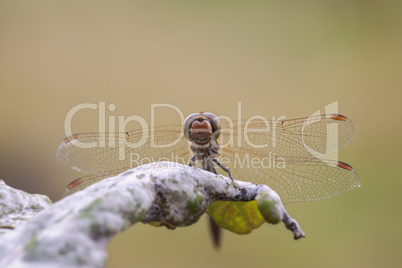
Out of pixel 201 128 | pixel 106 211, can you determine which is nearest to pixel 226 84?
pixel 201 128

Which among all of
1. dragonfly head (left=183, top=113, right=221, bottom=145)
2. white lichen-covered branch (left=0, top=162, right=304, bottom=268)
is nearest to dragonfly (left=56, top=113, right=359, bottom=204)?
dragonfly head (left=183, top=113, right=221, bottom=145)

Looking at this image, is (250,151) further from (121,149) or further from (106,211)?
(106,211)

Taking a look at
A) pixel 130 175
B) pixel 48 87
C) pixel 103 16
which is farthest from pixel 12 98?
pixel 130 175

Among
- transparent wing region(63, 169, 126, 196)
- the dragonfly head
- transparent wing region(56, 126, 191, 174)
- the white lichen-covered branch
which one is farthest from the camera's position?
transparent wing region(56, 126, 191, 174)

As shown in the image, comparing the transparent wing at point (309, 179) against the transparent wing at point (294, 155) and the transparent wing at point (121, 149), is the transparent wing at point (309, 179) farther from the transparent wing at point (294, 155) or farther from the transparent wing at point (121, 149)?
the transparent wing at point (121, 149)

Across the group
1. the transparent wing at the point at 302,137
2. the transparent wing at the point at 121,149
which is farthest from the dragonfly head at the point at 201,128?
the transparent wing at the point at 302,137

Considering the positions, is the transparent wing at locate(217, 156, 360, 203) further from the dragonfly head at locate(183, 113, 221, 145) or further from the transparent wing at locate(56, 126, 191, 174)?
the transparent wing at locate(56, 126, 191, 174)
